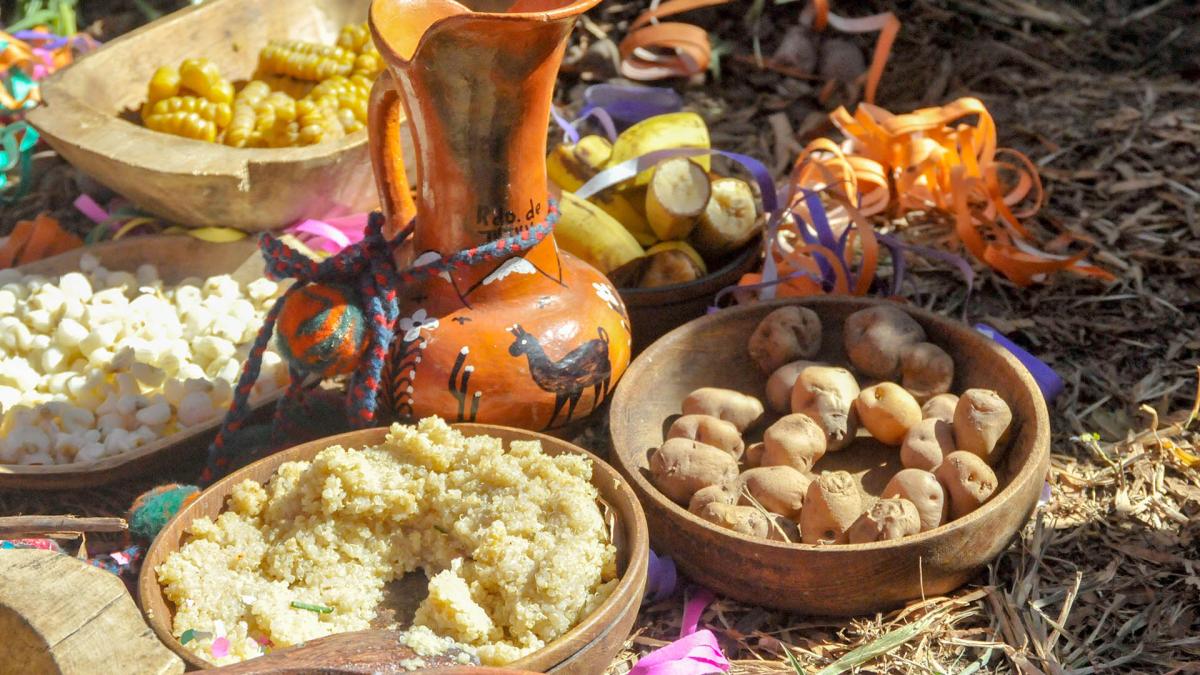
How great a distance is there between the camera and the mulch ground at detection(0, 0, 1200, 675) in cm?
201

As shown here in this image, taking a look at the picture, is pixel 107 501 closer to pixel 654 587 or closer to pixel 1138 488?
pixel 654 587

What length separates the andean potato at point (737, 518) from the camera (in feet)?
6.45

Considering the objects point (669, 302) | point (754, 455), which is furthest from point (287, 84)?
point (754, 455)

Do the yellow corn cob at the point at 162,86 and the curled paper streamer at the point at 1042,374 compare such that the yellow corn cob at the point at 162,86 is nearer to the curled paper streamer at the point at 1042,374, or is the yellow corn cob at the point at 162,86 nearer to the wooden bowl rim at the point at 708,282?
the wooden bowl rim at the point at 708,282

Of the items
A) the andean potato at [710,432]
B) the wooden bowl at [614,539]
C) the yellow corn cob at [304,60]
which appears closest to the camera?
the wooden bowl at [614,539]

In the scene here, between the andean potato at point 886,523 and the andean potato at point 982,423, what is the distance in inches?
9.7

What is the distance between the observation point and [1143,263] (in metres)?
2.96

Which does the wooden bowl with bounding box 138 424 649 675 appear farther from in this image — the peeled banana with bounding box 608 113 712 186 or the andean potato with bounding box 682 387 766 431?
the peeled banana with bounding box 608 113 712 186

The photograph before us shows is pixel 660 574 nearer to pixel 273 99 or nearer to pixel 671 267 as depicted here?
pixel 671 267

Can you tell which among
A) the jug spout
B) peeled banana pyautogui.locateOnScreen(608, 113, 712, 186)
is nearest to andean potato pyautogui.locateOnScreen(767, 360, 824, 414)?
the jug spout

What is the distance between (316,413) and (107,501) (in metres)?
0.47

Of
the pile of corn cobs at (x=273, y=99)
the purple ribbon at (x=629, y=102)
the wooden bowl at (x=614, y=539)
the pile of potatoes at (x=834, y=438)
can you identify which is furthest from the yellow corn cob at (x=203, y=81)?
the pile of potatoes at (x=834, y=438)

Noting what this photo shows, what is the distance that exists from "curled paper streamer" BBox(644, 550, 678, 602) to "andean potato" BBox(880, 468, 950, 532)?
39cm

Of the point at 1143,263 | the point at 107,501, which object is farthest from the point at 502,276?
the point at 1143,263
